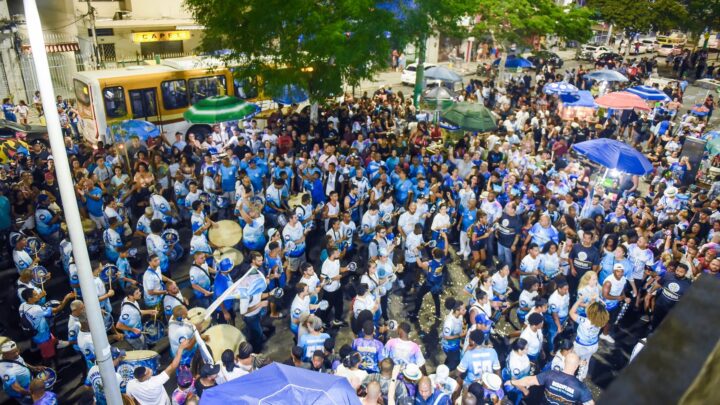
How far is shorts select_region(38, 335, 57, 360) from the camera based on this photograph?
752 cm

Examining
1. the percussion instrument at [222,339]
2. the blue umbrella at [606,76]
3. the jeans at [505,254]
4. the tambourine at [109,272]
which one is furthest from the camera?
the blue umbrella at [606,76]

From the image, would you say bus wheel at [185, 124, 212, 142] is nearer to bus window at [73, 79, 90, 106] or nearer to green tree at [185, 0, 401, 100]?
green tree at [185, 0, 401, 100]

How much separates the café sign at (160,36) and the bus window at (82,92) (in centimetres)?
1169

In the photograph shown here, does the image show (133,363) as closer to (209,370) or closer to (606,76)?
(209,370)

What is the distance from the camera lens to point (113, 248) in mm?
9055

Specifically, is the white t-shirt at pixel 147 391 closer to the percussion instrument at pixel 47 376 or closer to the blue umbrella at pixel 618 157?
the percussion instrument at pixel 47 376

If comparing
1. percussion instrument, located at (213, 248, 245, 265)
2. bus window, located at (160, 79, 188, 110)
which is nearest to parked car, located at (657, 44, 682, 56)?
bus window, located at (160, 79, 188, 110)

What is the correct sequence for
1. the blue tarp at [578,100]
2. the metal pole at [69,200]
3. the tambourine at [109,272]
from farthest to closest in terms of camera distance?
the blue tarp at [578,100], the tambourine at [109,272], the metal pole at [69,200]

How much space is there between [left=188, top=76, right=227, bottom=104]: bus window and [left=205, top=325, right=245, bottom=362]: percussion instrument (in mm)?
12281

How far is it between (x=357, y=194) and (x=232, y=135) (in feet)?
22.2

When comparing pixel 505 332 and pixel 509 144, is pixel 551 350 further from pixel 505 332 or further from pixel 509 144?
pixel 509 144

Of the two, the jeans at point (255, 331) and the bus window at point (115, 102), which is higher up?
the bus window at point (115, 102)

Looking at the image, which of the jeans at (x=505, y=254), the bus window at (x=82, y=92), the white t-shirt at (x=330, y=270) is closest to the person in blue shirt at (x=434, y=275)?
the white t-shirt at (x=330, y=270)

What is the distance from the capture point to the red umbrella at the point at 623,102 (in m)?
17.8
